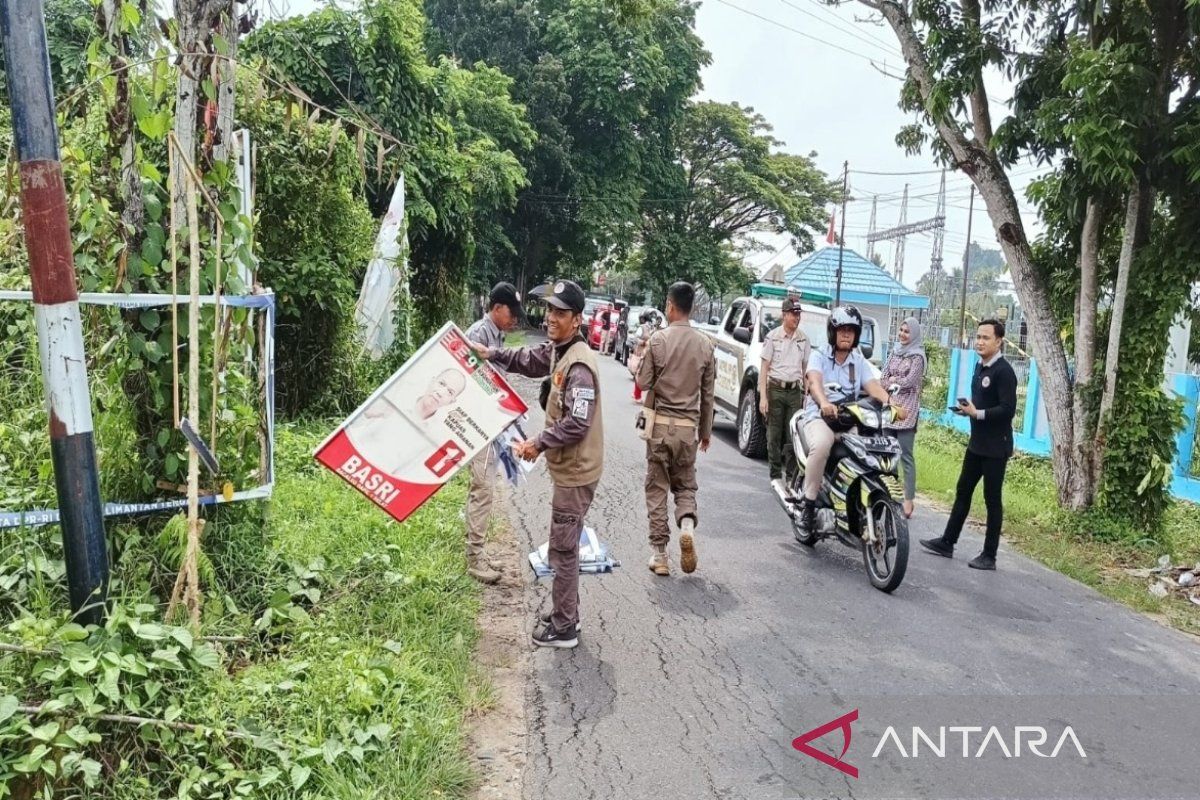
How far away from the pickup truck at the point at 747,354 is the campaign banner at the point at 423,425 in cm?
564

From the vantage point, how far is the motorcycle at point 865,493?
547 centimetres

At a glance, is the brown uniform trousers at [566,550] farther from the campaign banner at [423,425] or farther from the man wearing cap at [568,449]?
the campaign banner at [423,425]

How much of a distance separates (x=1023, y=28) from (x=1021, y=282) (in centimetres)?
225

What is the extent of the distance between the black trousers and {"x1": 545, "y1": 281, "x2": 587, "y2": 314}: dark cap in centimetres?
358

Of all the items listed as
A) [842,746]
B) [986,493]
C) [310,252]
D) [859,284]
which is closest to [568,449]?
[842,746]

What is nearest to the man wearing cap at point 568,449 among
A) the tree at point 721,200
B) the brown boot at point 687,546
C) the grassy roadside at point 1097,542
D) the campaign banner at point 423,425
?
the campaign banner at point 423,425

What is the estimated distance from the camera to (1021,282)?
7926 millimetres

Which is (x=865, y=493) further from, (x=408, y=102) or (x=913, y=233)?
(x=913, y=233)

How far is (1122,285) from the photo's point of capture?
7094 millimetres

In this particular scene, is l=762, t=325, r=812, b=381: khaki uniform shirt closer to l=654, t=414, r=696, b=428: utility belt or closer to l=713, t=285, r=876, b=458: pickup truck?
l=713, t=285, r=876, b=458: pickup truck

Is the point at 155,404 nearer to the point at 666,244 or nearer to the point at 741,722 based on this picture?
the point at 741,722

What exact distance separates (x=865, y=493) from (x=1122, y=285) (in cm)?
330

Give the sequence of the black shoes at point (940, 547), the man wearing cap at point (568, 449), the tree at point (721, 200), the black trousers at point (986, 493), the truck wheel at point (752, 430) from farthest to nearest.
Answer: the tree at point (721, 200) → the truck wheel at point (752, 430) → the black shoes at point (940, 547) → the black trousers at point (986, 493) → the man wearing cap at point (568, 449)

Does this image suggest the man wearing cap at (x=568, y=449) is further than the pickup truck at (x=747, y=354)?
No
